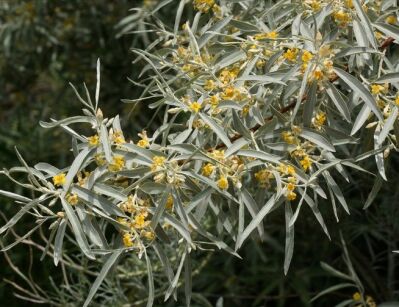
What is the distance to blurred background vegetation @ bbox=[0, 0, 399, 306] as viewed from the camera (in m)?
2.22

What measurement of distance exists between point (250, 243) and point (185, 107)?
4.78 ft

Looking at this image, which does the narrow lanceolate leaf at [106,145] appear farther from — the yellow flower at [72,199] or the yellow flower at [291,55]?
the yellow flower at [291,55]

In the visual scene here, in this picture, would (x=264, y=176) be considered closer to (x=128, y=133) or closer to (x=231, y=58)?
(x=231, y=58)

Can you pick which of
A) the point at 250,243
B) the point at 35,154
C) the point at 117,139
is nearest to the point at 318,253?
the point at 250,243

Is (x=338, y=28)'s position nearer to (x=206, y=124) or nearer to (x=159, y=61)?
(x=206, y=124)

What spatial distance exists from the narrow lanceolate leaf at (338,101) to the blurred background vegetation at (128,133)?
0.83m

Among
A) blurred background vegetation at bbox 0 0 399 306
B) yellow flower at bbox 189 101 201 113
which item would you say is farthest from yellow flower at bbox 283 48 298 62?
blurred background vegetation at bbox 0 0 399 306

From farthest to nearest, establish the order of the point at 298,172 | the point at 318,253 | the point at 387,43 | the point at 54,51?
the point at 54,51, the point at 318,253, the point at 387,43, the point at 298,172

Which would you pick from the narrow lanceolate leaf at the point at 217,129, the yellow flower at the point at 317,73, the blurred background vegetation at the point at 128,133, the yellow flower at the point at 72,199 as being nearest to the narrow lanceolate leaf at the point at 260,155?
the narrow lanceolate leaf at the point at 217,129

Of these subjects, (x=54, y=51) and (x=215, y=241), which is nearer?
(x=215, y=241)

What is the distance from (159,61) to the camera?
1494mm

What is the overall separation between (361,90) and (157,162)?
1.05 feet

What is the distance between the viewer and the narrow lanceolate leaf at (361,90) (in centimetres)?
115

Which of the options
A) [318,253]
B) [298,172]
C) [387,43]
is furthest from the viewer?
[318,253]
